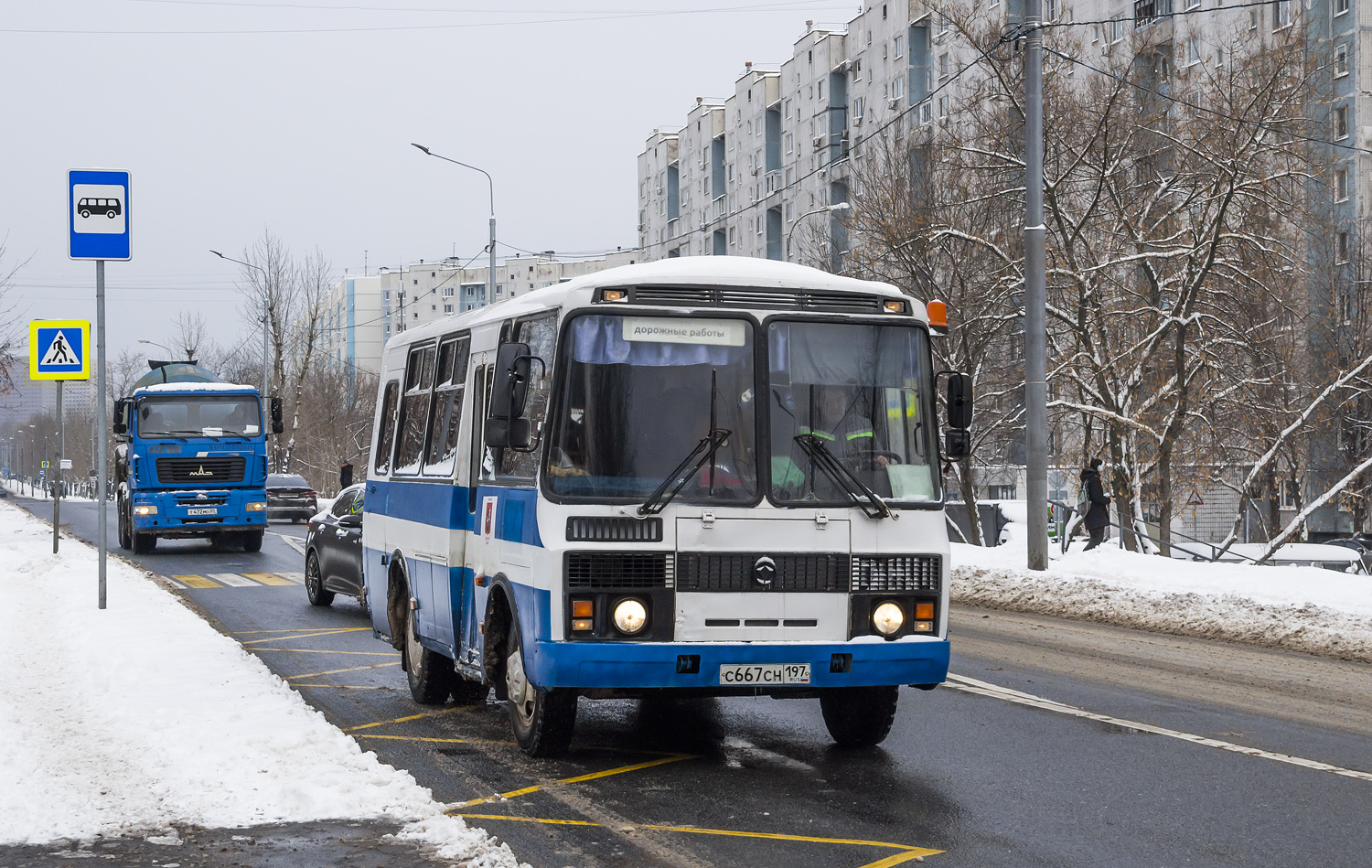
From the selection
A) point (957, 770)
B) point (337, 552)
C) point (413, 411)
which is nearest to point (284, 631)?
point (337, 552)

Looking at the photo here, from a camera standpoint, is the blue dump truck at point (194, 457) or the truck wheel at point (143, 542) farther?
the truck wheel at point (143, 542)

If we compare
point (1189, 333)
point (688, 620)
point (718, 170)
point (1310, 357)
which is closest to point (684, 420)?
point (688, 620)

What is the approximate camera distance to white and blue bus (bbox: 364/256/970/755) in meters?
7.72

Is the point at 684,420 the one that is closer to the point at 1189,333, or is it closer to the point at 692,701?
the point at 692,701

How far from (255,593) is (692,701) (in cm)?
A: 1131

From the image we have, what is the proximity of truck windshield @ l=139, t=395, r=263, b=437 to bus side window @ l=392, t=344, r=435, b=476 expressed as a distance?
18.7m

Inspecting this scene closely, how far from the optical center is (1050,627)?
16297 millimetres

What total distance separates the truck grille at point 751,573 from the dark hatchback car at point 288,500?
1427 inches

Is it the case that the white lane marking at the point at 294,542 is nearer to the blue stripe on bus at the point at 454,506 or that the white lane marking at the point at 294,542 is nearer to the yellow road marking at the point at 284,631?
the yellow road marking at the point at 284,631

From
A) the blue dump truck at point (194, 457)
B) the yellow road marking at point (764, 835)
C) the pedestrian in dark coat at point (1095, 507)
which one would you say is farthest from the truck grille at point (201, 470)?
the yellow road marking at point (764, 835)

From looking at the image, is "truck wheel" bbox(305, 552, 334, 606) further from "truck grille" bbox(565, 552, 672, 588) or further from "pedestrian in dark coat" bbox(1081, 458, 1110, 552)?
"pedestrian in dark coat" bbox(1081, 458, 1110, 552)

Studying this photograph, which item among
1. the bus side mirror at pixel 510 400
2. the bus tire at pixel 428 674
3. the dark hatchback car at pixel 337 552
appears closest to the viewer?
the bus side mirror at pixel 510 400

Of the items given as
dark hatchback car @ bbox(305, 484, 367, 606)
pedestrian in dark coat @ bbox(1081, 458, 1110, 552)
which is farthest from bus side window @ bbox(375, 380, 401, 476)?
pedestrian in dark coat @ bbox(1081, 458, 1110, 552)

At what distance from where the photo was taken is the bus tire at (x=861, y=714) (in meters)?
8.56
